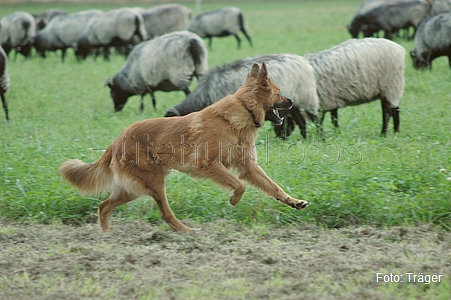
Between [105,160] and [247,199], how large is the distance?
4.91ft

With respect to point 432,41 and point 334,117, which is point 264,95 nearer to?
point 334,117

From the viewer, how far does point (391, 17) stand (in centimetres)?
2089

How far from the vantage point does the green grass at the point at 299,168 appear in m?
5.77

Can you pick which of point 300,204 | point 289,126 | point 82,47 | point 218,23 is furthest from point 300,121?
point 218,23

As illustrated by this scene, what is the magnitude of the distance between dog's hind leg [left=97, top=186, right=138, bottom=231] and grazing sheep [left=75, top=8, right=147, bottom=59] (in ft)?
53.1

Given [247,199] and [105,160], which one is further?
[247,199]

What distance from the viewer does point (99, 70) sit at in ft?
61.2

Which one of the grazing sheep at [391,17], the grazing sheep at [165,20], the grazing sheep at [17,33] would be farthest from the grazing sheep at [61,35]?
the grazing sheep at [391,17]

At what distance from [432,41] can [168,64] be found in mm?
6267

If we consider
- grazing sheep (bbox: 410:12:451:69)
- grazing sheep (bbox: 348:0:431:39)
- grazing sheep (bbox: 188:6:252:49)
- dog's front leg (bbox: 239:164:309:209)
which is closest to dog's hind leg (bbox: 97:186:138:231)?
dog's front leg (bbox: 239:164:309:209)

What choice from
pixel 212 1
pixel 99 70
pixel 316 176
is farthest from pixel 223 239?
pixel 212 1

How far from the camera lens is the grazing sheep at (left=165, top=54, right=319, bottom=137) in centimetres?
870

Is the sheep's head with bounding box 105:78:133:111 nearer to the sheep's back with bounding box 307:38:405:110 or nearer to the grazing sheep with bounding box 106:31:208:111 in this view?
the grazing sheep with bounding box 106:31:208:111

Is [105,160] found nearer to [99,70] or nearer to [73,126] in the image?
[73,126]
